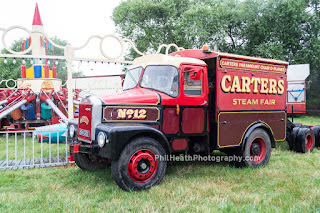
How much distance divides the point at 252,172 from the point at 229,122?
1231 mm

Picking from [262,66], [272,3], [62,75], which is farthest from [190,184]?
[62,75]

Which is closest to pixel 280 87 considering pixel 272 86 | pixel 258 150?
pixel 272 86

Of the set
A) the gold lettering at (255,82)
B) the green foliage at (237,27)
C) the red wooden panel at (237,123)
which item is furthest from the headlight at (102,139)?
the green foliage at (237,27)

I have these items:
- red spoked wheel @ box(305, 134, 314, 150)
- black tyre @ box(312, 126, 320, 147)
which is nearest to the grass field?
red spoked wheel @ box(305, 134, 314, 150)

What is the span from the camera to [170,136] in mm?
5363

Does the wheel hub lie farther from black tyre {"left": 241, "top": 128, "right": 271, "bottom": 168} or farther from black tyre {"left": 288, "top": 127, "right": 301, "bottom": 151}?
black tyre {"left": 288, "top": 127, "right": 301, "bottom": 151}

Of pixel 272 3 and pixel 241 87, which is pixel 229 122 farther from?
pixel 272 3

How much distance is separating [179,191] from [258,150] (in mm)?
2917

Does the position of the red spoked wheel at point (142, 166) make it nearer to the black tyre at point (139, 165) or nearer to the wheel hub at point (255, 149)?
the black tyre at point (139, 165)

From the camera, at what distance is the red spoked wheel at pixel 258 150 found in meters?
6.49

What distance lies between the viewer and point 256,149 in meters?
6.50

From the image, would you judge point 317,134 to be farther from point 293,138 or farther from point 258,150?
point 258,150

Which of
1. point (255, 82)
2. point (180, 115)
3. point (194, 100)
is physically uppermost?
point (255, 82)

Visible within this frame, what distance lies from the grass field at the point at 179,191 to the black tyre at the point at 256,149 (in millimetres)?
256
